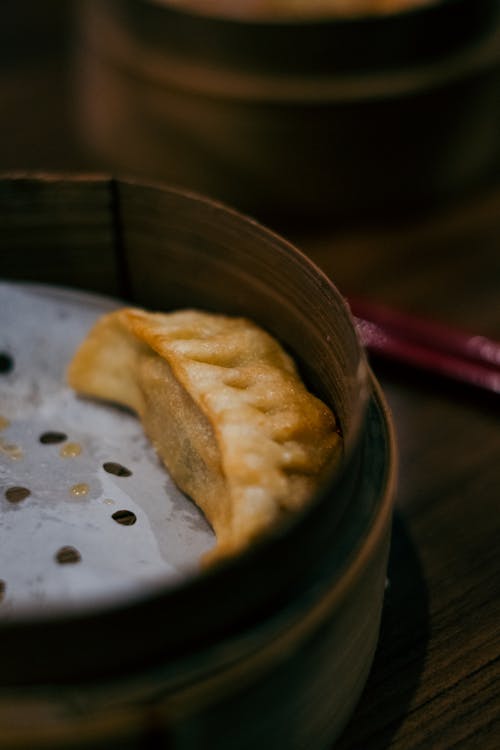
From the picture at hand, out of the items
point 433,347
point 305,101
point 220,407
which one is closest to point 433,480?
point 433,347

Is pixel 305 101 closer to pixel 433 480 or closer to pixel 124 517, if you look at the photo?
pixel 433 480

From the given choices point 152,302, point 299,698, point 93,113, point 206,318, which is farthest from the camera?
point 93,113

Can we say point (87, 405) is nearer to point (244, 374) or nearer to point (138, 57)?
point (244, 374)

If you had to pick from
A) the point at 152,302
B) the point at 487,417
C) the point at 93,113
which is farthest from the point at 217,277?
the point at 93,113

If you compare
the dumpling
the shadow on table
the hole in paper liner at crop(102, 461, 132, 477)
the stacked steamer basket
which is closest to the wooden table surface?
the shadow on table

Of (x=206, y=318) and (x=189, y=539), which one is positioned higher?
(x=206, y=318)

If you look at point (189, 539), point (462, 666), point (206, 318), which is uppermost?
point (206, 318)
